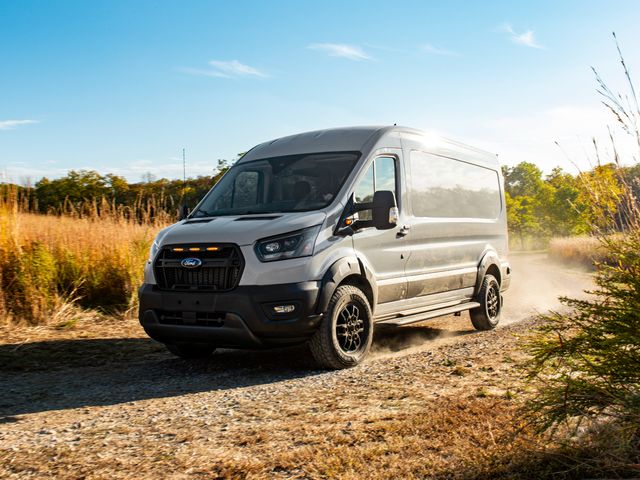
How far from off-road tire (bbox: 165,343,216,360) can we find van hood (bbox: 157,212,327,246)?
135 centimetres

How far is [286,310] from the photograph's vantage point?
21.1 ft

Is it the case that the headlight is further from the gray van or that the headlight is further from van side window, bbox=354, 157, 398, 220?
van side window, bbox=354, 157, 398, 220

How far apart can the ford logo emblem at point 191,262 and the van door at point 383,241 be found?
1625 millimetres

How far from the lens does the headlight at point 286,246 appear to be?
6480 millimetres

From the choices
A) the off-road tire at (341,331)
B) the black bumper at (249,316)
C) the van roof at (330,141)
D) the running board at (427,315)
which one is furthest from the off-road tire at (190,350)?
the van roof at (330,141)

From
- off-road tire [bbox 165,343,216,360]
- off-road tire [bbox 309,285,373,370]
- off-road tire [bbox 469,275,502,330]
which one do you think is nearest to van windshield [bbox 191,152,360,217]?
off-road tire [bbox 309,285,373,370]

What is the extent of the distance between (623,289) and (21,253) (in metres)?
8.05

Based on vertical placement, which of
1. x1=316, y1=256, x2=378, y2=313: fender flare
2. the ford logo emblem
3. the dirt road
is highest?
the ford logo emblem

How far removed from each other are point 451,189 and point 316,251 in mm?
3435

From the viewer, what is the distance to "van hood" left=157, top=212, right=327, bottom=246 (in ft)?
21.4

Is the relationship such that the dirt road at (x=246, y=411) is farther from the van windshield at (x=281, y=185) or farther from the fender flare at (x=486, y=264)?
the van windshield at (x=281, y=185)

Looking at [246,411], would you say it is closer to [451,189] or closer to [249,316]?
[249,316]

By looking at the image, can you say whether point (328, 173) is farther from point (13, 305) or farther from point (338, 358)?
point (13, 305)

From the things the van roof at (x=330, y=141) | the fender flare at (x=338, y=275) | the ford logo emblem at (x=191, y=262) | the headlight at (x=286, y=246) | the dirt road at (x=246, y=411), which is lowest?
the dirt road at (x=246, y=411)
